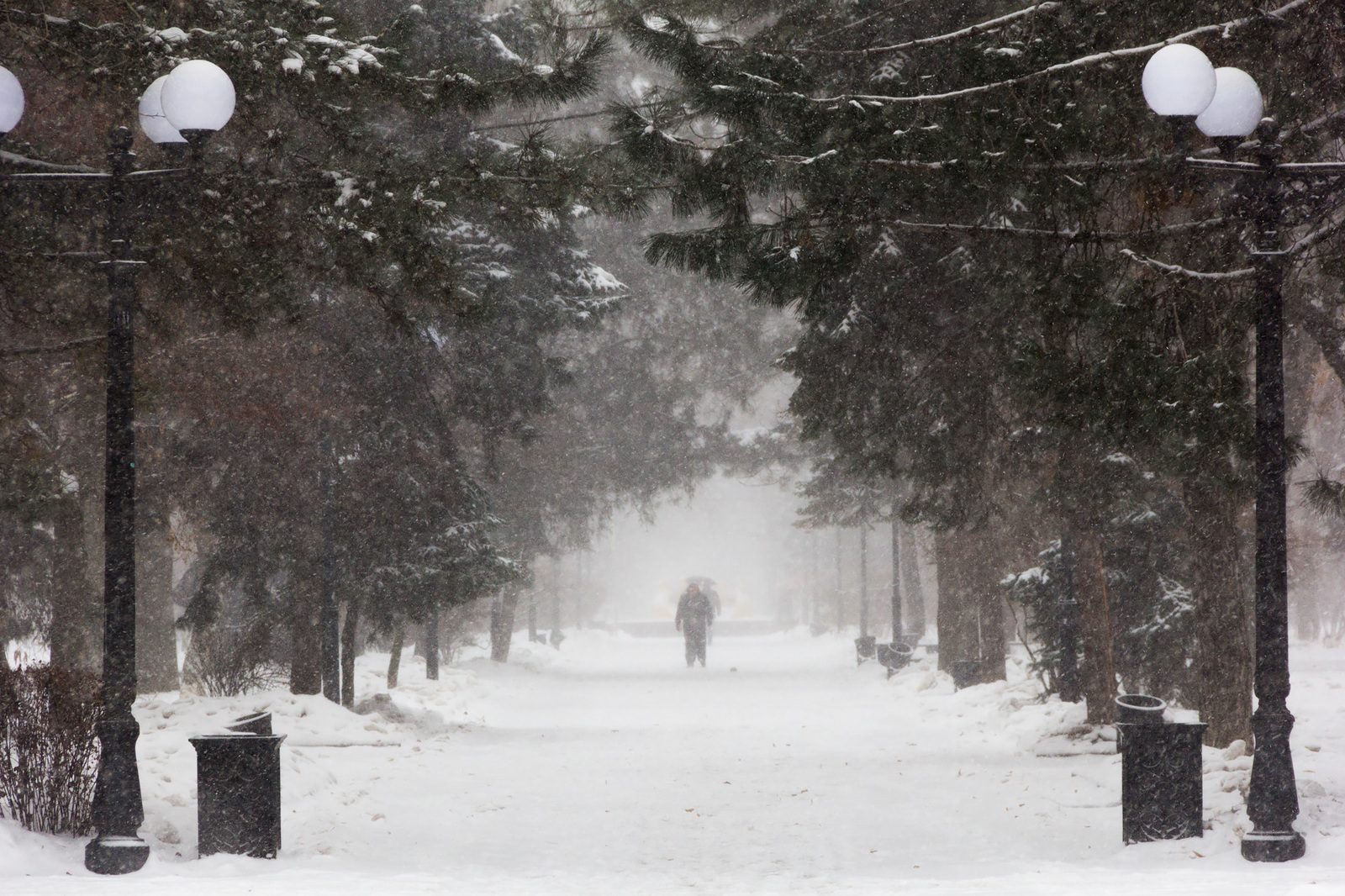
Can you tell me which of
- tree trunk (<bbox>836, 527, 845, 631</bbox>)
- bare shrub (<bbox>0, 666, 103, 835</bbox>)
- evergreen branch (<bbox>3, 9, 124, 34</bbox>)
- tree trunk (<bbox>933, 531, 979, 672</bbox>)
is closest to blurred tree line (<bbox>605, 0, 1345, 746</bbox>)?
evergreen branch (<bbox>3, 9, 124, 34</bbox>)

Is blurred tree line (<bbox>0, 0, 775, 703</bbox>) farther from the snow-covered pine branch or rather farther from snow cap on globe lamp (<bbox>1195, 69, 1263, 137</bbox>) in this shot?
the snow-covered pine branch

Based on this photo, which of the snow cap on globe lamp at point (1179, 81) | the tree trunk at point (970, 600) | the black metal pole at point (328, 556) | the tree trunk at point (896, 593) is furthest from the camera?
the tree trunk at point (896, 593)

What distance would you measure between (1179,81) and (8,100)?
22.5 feet

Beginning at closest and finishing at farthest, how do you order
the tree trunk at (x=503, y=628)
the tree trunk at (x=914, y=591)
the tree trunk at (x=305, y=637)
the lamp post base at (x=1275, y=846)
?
the lamp post base at (x=1275, y=846), the tree trunk at (x=305, y=637), the tree trunk at (x=503, y=628), the tree trunk at (x=914, y=591)

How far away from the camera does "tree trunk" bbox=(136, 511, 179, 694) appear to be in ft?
65.2

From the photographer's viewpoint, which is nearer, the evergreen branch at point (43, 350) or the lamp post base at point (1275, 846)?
the lamp post base at point (1275, 846)

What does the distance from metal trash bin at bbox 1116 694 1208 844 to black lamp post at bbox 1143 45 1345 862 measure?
20.0 inches

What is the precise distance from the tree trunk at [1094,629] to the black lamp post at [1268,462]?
18.6ft

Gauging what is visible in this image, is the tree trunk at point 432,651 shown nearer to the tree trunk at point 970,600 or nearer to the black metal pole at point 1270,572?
the tree trunk at point 970,600

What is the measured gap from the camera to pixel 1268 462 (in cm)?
720

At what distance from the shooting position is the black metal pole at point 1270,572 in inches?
278

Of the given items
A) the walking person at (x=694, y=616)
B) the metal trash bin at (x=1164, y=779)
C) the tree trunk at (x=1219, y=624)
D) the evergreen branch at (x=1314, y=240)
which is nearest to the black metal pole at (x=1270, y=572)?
the evergreen branch at (x=1314, y=240)

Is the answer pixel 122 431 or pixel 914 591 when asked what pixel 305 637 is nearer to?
pixel 122 431

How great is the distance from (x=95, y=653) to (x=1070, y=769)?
17.5 metres
